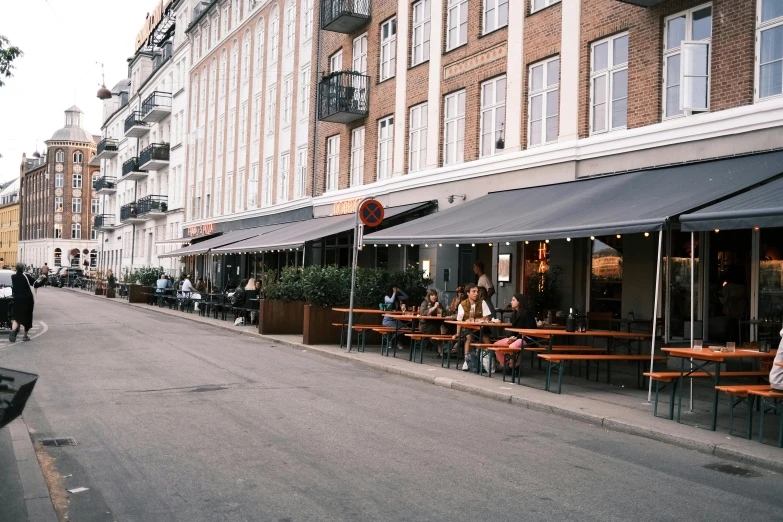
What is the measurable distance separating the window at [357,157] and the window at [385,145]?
128 centimetres

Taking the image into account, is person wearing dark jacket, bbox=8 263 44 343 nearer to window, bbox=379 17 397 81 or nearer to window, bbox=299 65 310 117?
window, bbox=379 17 397 81

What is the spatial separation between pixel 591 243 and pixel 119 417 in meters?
10.3

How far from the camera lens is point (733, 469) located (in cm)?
719

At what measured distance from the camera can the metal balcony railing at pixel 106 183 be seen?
226ft

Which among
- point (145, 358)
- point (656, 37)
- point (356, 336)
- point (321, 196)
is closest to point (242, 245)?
point (321, 196)

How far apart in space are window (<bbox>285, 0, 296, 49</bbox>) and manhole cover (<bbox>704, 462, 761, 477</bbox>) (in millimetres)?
27409

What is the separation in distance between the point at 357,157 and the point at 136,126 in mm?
35332

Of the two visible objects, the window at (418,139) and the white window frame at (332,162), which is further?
the white window frame at (332,162)

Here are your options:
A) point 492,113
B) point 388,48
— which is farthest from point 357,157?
point 492,113

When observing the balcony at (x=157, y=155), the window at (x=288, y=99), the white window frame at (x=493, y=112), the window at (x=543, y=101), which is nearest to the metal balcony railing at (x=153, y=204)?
the balcony at (x=157, y=155)

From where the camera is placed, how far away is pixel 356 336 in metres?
18.1

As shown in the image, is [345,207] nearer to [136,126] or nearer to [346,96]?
[346,96]

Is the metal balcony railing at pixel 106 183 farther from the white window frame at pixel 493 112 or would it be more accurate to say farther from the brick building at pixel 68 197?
the white window frame at pixel 493 112

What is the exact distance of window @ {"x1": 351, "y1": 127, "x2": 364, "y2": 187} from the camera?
2583 centimetres
